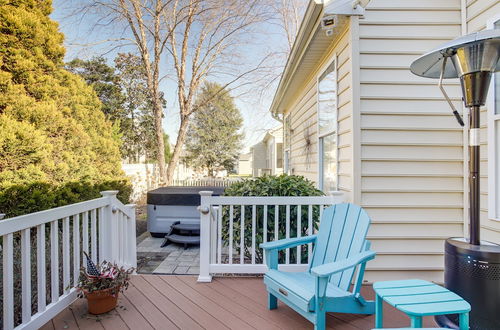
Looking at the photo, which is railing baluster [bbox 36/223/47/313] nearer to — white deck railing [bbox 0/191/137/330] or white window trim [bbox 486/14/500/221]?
white deck railing [bbox 0/191/137/330]

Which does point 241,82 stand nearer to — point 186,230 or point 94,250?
point 186,230

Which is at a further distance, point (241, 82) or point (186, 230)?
point (241, 82)

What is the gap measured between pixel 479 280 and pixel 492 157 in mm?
1109

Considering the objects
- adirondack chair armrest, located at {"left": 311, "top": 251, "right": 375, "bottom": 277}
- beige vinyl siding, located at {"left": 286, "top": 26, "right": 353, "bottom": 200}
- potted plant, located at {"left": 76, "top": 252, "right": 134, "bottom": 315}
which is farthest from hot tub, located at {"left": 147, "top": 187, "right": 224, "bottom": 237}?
adirondack chair armrest, located at {"left": 311, "top": 251, "right": 375, "bottom": 277}

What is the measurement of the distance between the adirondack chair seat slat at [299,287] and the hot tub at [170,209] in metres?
3.41

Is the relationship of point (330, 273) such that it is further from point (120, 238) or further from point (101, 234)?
point (120, 238)

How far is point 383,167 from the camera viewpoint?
9.11 ft

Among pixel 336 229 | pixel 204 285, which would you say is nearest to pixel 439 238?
pixel 336 229

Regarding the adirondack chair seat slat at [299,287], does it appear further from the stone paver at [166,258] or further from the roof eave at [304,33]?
the roof eave at [304,33]

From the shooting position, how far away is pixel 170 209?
18.1 feet

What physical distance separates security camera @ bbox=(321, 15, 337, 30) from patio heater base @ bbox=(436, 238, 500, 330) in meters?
2.21

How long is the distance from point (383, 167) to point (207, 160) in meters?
17.6

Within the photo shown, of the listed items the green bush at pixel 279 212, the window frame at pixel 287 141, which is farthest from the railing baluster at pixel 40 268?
the window frame at pixel 287 141

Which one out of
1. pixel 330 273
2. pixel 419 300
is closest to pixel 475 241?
pixel 419 300
